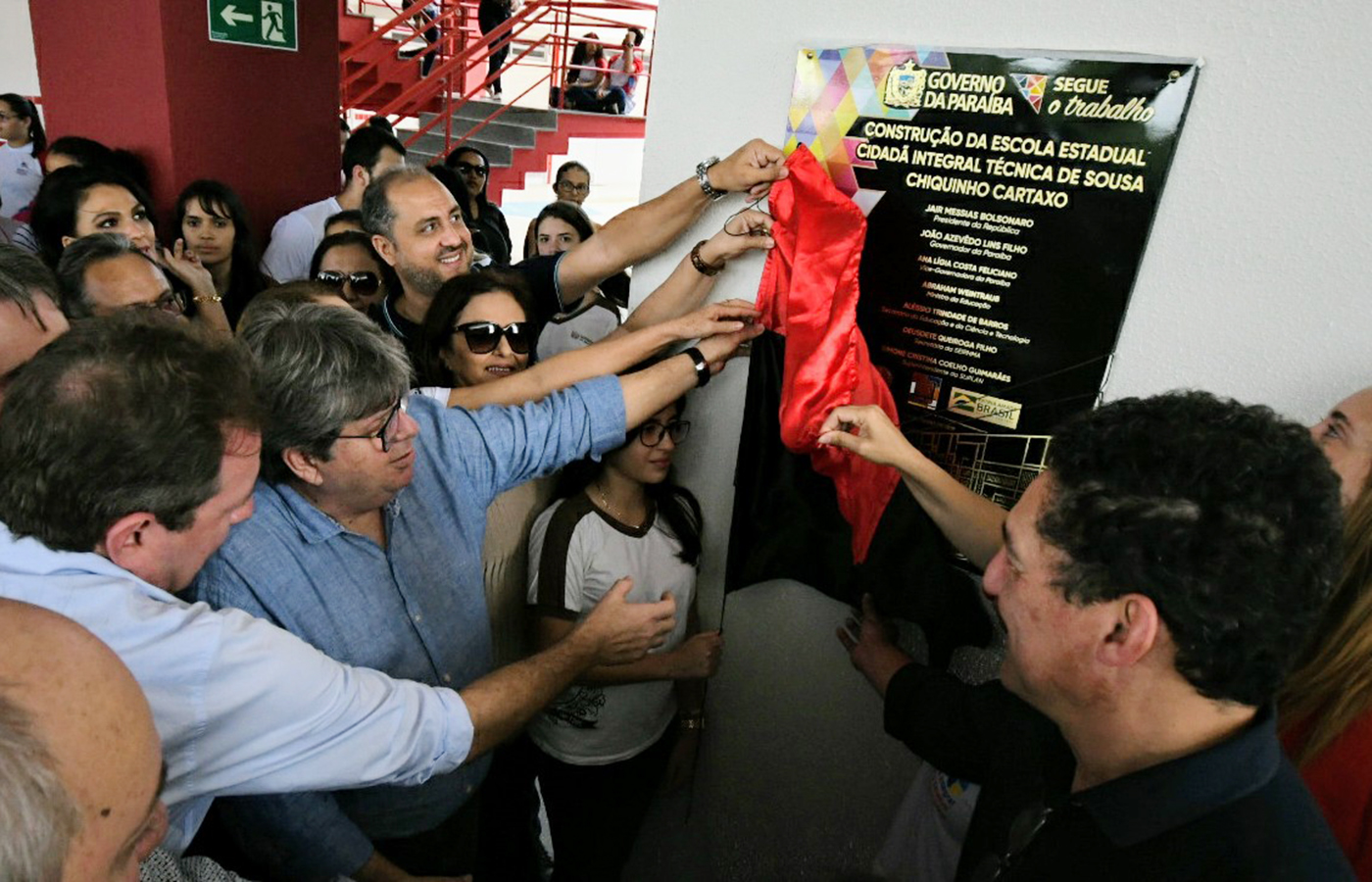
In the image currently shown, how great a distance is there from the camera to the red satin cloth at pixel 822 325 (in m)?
1.71

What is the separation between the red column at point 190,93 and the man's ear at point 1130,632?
5473mm

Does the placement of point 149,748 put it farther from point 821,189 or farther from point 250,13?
point 250,13

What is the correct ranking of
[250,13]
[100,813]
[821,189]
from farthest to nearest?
[250,13] < [821,189] < [100,813]

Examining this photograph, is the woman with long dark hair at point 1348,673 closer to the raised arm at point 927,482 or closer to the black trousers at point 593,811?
the raised arm at point 927,482

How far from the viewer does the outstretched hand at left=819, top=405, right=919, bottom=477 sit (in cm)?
157

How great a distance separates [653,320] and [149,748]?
4.67 ft

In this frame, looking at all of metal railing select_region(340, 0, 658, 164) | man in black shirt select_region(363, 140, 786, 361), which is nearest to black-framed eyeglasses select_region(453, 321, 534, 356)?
man in black shirt select_region(363, 140, 786, 361)

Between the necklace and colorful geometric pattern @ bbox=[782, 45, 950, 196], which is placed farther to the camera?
the necklace

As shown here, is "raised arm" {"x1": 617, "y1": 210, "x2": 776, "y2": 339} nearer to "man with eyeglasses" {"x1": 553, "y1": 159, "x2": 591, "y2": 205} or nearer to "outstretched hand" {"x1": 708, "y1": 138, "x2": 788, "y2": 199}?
"outstretched hand" {"x1": 708, "y1": 138, "x2": 788, "y2": 199}

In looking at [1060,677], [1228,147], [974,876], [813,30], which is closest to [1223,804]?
[1060,677]

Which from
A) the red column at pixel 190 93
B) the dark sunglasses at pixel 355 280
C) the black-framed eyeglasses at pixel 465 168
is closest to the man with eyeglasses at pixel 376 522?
the dark sunglasses at pixel 355 280

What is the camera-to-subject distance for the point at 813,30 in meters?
1.75

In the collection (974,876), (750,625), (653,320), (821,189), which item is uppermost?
(821,189)

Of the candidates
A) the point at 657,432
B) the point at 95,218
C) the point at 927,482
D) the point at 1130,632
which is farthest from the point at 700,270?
the point at 95,218
